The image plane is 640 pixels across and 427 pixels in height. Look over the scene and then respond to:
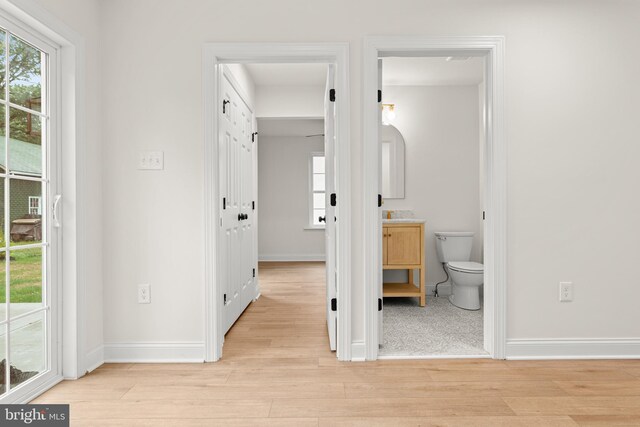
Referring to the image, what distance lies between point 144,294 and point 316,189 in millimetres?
5373

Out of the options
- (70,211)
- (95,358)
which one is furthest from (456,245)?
(70,211)

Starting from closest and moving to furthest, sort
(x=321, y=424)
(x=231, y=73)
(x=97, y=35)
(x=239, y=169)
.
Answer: (x=321, y=424) < (x=97, y=35) < (x=231, y=73) < (x=239, y=169)

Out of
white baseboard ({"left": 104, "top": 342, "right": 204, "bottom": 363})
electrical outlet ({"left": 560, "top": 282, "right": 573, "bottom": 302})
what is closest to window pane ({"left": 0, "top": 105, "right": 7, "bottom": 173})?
white baseboard ({"left": 104, "top": 342, "right": 204, "bottom": 363})

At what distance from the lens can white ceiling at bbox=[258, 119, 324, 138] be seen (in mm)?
6387

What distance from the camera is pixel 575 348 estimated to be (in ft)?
8.08

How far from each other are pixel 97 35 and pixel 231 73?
108 cm

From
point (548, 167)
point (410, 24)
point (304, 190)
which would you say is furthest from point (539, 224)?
point (304, 190)

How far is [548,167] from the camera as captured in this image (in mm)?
2467

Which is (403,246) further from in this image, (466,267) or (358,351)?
(358,351)

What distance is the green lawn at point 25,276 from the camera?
1.84 m

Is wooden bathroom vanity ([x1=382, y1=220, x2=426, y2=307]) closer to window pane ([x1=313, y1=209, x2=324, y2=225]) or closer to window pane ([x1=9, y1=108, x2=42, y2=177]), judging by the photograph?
window pane ([x1=9, y1=108, x2=42, y2=177])

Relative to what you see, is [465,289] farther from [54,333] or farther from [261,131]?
[261,131]

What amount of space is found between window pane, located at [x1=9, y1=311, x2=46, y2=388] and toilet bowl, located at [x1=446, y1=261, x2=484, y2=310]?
322 centimetres

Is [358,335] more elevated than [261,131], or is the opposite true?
[261,131]
